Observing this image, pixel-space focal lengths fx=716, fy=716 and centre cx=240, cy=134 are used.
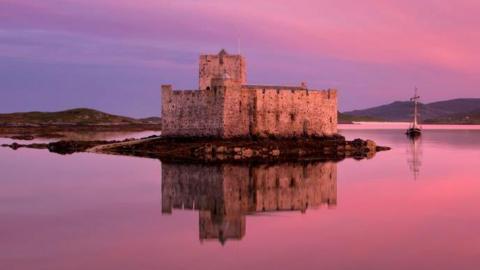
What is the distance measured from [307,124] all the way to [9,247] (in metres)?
29.5

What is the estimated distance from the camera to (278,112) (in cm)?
4109

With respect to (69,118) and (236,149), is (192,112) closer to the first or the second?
(236,149)

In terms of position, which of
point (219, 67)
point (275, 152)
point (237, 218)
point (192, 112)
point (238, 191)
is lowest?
point (237, 218)

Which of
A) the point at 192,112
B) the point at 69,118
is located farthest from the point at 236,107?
the point at 69,118

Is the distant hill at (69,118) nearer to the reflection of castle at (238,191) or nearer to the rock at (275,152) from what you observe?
the rock at (275,152)

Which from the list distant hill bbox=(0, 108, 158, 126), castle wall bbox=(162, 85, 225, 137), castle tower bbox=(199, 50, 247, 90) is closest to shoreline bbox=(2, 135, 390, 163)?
castle wall bbox=(162, 85, 225, 137)

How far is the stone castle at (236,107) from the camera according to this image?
128ft

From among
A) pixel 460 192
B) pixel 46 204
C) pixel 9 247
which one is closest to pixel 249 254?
pixel 9 247

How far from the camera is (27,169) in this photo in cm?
3184

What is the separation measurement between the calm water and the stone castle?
→ 8.04 meters

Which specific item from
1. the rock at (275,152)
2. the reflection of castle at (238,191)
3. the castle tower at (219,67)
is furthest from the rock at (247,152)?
the castle tower at (219,67)

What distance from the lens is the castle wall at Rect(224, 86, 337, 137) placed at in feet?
129

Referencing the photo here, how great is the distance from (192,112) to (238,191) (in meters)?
17.0

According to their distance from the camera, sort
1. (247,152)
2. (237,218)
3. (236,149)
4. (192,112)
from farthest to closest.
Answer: (192,112), (236,149), (247,152), (237,218)
